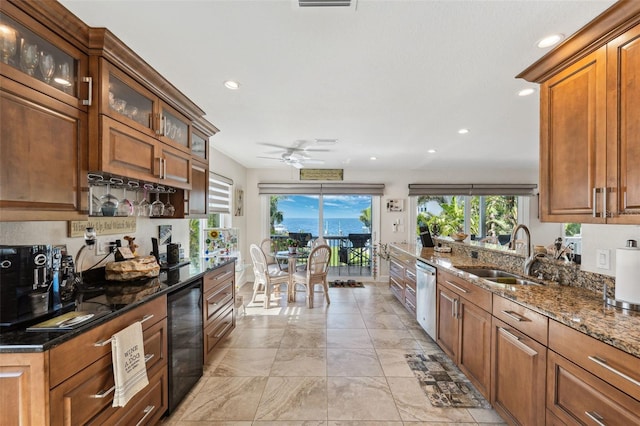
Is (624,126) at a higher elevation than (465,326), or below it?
higher

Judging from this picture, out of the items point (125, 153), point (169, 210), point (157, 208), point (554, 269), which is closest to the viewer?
point (125, 153)

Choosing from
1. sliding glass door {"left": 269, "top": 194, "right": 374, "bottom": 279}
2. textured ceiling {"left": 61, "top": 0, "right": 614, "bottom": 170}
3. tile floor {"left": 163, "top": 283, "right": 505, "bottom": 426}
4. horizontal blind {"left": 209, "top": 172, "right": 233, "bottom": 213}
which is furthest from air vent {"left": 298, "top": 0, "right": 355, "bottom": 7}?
sliding glass door {"left": 269, "top": 194, "right": 374, "bottom": 279}

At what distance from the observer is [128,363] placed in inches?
53.2

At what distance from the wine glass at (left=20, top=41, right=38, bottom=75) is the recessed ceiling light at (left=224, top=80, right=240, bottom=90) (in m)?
1.00

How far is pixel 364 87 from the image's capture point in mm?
2045

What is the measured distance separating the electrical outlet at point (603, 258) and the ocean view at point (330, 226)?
4.28m

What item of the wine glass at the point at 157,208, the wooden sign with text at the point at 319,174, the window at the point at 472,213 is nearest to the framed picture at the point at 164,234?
the wine glass at the point at 157,208

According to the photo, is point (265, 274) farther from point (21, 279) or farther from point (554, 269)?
point (554, 269)

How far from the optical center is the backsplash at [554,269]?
1663mm

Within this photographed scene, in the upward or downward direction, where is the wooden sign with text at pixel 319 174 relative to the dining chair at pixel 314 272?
upward

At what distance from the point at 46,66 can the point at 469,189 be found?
617cm

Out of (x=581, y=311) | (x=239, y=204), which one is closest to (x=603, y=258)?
(x=581, y=311)

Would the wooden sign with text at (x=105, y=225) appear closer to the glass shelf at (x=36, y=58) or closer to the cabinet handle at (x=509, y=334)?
the glass shelf at (x=36, y=58)

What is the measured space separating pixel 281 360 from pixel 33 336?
1.95m
